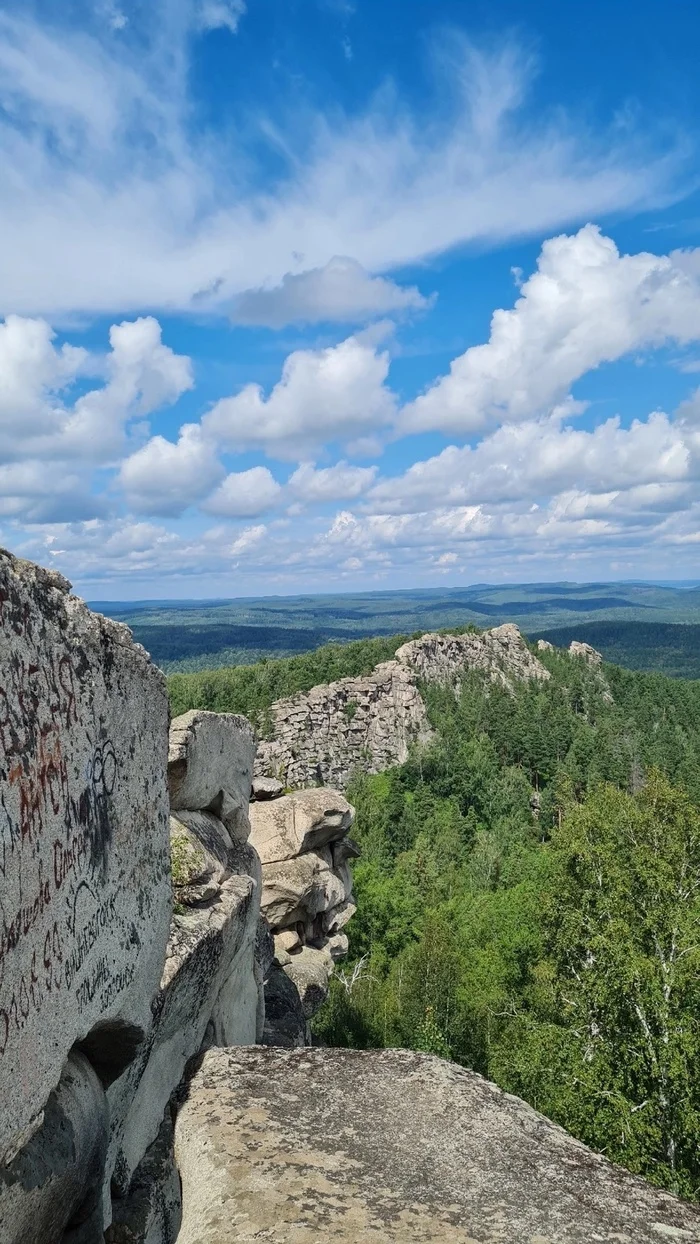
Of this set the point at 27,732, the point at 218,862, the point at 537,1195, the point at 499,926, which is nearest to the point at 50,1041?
the point at 27,732

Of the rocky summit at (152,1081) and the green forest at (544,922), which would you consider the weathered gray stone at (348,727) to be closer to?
the green forest at (544,922)

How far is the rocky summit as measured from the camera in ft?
17.0

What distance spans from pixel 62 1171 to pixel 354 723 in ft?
326

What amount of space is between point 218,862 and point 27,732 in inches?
262

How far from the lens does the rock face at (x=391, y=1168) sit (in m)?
5.21

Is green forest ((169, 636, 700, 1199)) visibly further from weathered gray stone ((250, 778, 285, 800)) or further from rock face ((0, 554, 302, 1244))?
weathered gray stone ((250, 778, 285, 800))

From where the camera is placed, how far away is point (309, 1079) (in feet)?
23.8

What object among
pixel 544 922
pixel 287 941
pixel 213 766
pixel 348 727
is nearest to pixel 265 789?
pixel 287 941

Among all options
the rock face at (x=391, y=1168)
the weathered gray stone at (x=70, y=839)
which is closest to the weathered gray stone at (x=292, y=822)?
the weathered gray stone at (x=70, y=839)

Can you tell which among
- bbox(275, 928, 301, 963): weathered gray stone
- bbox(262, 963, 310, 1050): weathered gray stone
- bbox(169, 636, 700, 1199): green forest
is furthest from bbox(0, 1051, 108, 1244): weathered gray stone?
bbox(275, 928, 301, 963): weathered gray stone

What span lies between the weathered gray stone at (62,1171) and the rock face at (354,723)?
85056 millimetres

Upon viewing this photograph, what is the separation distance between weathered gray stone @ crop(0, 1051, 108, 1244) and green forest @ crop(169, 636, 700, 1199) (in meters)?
10.1

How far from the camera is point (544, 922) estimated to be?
2828cm

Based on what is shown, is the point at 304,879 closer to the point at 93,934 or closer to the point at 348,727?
the point at 93,934
